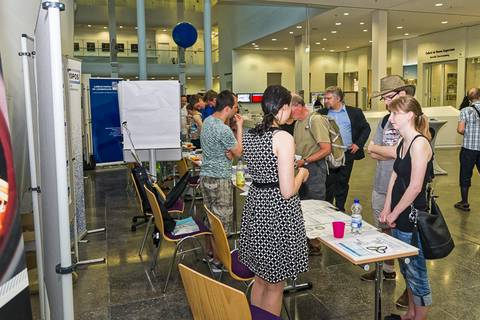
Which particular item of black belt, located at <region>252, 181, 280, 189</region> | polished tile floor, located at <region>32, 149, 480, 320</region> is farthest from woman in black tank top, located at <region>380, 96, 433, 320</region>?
black belt, located at <region>252, 181, 280, 189</region>

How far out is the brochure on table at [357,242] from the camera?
6.88ft

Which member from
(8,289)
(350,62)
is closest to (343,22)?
(350,62)

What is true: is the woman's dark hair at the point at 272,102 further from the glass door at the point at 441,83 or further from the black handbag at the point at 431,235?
the glass door at the point at 441,83

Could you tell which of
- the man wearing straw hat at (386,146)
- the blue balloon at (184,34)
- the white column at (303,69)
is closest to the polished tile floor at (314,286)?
the man wearing straw hat at (386,146)

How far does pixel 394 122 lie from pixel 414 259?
84 centimetres

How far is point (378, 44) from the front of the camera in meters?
12.3

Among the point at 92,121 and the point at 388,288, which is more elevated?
the point at 92,121

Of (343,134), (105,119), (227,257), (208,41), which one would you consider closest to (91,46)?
(208,41)

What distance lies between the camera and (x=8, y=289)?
1.05 meters

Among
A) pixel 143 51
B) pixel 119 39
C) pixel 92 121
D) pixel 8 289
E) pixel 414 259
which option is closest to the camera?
pixel 8 289

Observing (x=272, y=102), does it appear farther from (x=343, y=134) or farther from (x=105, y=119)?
(x=105, y=119)

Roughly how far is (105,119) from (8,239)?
8.24m

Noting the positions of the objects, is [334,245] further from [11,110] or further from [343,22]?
[343,22]

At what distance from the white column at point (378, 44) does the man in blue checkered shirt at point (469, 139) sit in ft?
22.2
